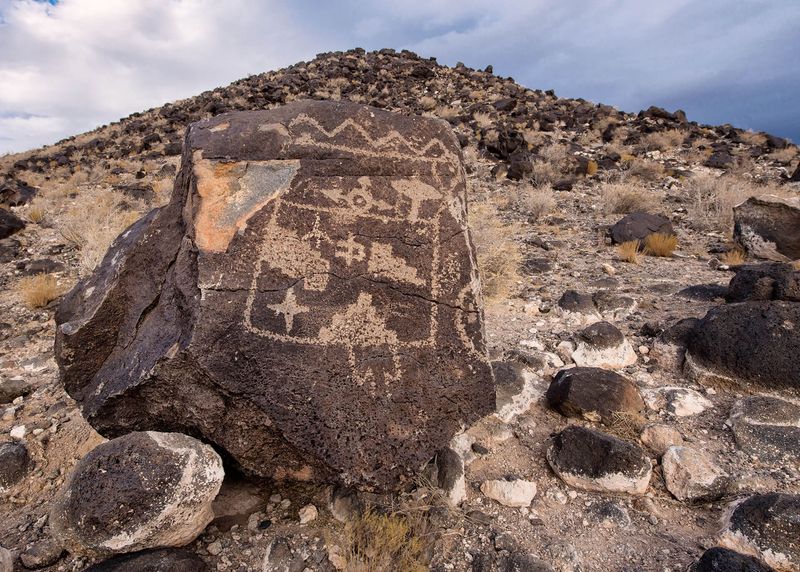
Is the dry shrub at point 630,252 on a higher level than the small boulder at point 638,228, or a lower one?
lower

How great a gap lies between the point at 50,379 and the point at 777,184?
12198mm

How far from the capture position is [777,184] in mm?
10070

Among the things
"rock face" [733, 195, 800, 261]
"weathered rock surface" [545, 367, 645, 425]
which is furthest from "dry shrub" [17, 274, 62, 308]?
"rock face" [733, 195, 800, 261]

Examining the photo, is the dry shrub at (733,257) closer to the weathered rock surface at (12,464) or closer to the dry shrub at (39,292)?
the weathered rock surface at (12,464)

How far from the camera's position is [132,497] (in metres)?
1.86

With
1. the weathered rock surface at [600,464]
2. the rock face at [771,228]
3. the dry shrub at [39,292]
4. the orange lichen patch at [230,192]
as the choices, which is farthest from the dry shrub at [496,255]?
the dry shrub at [39,292]

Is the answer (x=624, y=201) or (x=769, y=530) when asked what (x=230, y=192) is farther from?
(x=624, y=201)

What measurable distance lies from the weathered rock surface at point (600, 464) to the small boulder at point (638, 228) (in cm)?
471

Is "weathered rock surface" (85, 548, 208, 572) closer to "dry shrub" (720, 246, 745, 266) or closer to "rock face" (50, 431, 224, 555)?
"rock face" (50, 431, 224, 555)

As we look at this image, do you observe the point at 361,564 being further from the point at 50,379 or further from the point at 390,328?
the point at 50,379

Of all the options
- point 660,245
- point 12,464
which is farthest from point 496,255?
point 12,464

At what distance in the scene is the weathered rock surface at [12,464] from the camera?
2.62 metres

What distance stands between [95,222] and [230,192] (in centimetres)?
578

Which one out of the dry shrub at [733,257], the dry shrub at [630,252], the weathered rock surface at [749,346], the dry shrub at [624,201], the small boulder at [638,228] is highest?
the dry shrub at [624,201]
